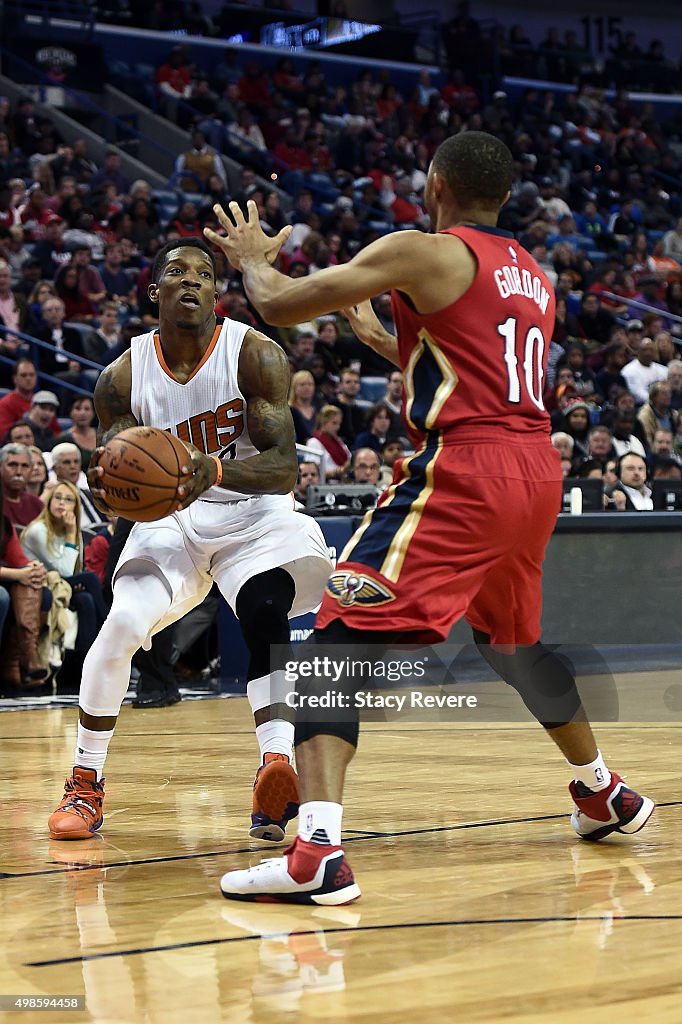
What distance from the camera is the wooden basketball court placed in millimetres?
2777

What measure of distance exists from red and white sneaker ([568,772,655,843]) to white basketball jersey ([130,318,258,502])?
4.84 feet

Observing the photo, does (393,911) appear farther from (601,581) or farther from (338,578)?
(601,581)

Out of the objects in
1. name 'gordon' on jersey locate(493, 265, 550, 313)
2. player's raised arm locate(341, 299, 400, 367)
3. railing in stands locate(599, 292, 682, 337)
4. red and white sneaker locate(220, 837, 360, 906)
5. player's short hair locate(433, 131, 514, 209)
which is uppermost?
player's short hair locate(433, 131, 514, 209)

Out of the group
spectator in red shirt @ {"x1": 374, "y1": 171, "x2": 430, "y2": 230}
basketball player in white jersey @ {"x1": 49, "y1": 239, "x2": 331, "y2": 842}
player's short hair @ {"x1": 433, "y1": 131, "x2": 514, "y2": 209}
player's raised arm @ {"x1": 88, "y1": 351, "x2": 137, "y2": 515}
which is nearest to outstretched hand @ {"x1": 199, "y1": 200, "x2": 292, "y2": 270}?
player's short hair @ {"x1": 433, "y1": 131, "x2": 514, "y2": 209}

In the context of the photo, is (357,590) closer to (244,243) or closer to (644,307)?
(244,243)

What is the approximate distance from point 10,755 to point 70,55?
16.7 meters

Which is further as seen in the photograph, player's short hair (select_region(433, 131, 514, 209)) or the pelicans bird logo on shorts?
player's short hair (select_region(433, 131, 514, 209))

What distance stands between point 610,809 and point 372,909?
1080mm

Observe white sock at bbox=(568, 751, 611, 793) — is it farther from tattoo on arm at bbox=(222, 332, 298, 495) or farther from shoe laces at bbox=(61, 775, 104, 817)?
shoe laces at bbox=(61, 775, 104, 817)

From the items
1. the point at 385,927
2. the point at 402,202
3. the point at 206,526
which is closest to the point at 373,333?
the point at 206,526

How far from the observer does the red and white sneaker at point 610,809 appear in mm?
4352

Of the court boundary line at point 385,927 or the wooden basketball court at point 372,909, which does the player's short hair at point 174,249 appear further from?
the court boundary line at point 385,927

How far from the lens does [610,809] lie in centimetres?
435
